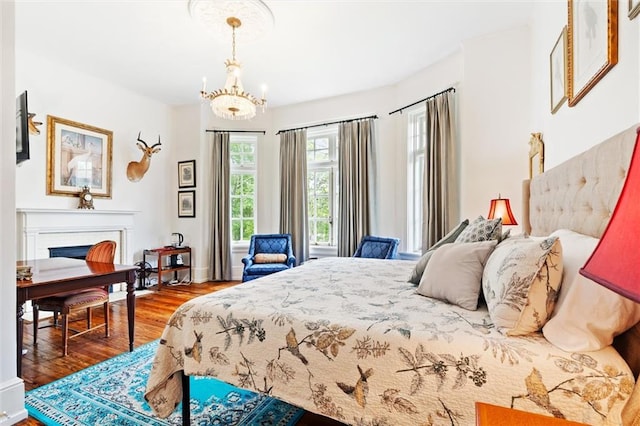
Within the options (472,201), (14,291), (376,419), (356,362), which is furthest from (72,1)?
(472,201)

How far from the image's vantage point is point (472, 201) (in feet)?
10.8

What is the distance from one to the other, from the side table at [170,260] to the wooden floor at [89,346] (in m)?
0.81

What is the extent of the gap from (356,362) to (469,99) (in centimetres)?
322

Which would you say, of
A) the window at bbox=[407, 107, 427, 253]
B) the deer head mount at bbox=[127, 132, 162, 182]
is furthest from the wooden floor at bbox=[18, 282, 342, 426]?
the window at bbox=[407, 107, 427, 253]

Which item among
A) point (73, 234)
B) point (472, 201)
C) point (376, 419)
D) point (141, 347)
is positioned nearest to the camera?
point (376, 419)

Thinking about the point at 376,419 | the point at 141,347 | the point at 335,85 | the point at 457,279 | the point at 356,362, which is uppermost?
the point at 335,85

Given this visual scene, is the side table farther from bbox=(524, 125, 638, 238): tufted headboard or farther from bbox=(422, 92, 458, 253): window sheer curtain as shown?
bbox=(524, 125, 638, 238): tufted headboard

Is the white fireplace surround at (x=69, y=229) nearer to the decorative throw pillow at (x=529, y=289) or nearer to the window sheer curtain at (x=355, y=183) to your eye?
the window sheer curtain at (x=355, y=183)

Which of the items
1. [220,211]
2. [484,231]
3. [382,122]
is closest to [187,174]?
[220,211]

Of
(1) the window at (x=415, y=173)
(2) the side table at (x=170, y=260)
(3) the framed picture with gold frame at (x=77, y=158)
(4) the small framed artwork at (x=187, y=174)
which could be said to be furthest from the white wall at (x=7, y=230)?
(1) the window at (x=415, y=173)

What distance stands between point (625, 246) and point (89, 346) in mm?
3415

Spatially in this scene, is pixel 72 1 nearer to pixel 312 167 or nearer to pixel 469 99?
pixel 312 167

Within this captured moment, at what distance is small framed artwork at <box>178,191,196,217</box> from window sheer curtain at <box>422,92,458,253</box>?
12.4 ft

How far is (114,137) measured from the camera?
4.56 metres
